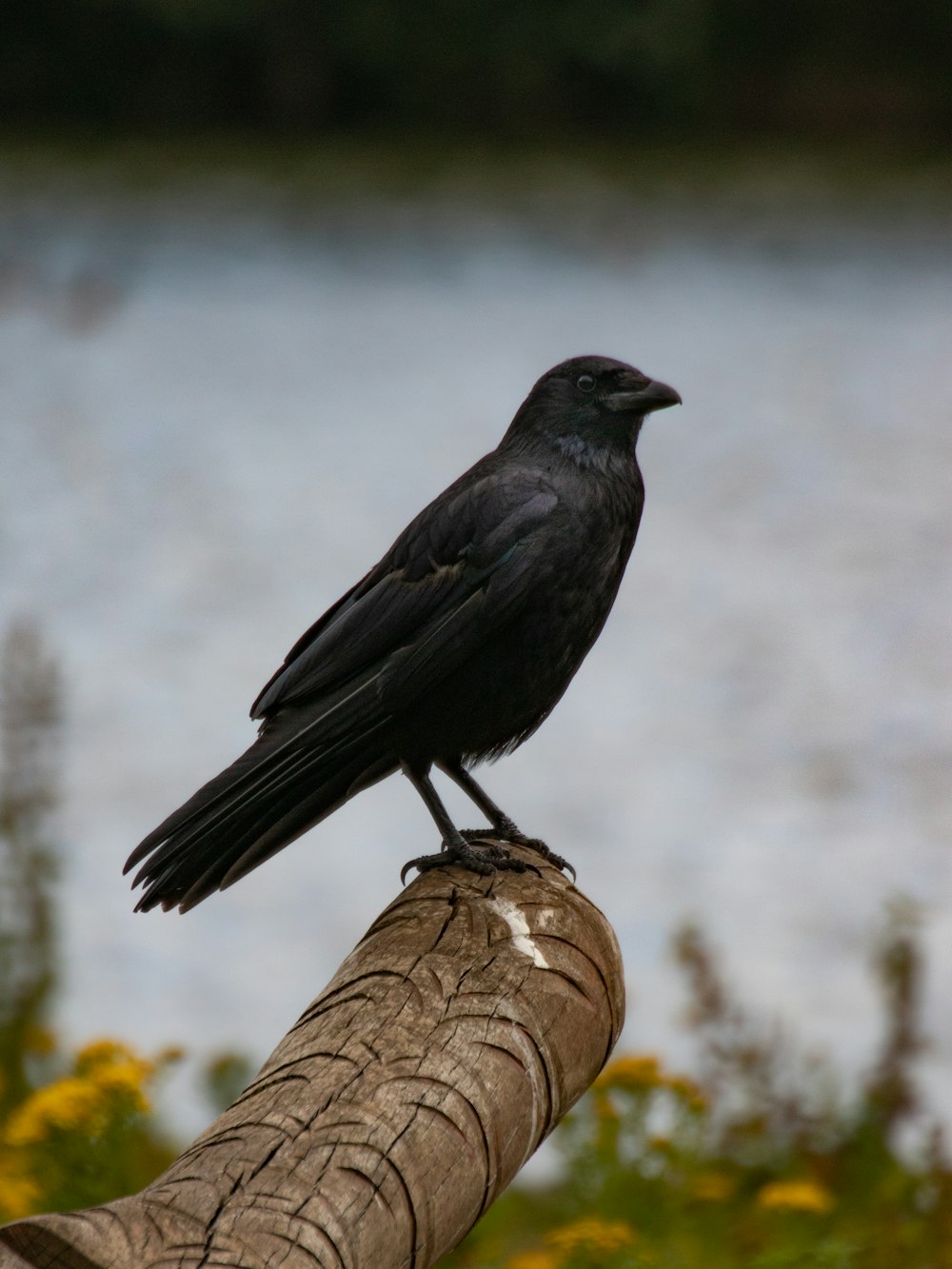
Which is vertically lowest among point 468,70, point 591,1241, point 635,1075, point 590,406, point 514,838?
point 591,1241

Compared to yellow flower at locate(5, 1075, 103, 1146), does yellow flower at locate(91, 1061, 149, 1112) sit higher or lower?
higher

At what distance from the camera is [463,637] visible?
2.48 metres

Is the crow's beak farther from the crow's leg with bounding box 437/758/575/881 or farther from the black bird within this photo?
the crow's leg with bounding box 437/758/575/881

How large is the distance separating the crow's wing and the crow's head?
0.15 m

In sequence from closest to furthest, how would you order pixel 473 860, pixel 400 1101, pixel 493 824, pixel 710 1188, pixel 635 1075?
pixel 400 1101
pixel 473 860
pixel 635 1075
pixel 493 824
pixel 710 1188

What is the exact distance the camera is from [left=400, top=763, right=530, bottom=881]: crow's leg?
2.39m

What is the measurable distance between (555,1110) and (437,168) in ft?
21.4

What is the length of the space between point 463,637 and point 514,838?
441 millimetres

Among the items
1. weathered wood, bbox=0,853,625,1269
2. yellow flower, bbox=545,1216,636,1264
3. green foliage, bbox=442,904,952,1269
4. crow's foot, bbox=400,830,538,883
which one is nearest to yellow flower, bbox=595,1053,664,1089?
green foliage, bbox=442,904,952,1269

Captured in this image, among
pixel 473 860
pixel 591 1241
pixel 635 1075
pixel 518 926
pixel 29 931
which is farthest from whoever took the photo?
pixel 29 931

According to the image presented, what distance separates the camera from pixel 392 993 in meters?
1.86

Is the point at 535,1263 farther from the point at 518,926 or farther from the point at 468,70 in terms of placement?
the point at 468,70

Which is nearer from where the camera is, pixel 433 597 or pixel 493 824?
pixel 433 597

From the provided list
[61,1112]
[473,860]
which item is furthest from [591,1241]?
[61,1112]
